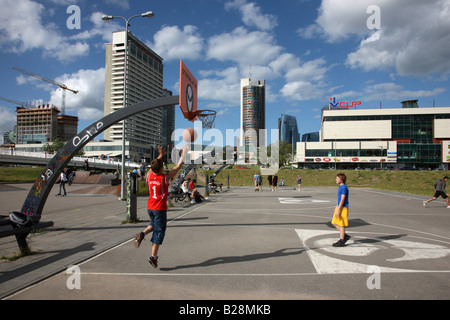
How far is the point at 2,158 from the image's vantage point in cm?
4053

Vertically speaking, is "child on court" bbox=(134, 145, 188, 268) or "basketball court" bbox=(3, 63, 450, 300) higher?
"child on court" bbox=(134, 145, 188, 268)

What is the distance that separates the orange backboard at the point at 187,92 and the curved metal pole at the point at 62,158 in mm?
363

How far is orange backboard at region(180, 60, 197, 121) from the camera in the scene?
27.5 feet

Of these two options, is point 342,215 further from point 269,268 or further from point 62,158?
point 62,158

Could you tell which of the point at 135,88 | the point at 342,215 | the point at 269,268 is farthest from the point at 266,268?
the point at 135,88

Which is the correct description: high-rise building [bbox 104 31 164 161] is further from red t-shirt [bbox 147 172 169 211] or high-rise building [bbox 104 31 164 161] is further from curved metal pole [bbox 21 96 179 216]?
red t-shirt [bbox 147 172 169 211]

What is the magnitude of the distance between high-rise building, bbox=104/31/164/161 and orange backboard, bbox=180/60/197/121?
11608 cm

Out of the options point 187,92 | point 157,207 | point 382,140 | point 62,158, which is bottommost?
point 157,207

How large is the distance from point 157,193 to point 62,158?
11.2 feet

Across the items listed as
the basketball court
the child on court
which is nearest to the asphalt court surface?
the basketball court

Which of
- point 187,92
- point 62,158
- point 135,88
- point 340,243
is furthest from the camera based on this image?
point 135,88

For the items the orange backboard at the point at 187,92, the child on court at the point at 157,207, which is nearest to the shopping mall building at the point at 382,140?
the orange backboard at the point at 187,92

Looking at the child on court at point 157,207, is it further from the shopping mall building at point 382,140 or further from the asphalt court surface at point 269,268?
the shopping mall building at point 382,140

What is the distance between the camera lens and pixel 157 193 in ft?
16.6
